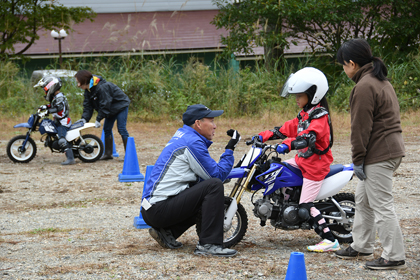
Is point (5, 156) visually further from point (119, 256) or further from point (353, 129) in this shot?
point (353, 129)

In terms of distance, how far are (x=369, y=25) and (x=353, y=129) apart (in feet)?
58.7

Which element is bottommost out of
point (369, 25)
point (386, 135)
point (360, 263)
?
point (360, 263)

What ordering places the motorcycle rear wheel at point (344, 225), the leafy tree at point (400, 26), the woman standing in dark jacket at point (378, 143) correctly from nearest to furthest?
1. the woman standing in dark jacket at point (378, 143)
2. the motorcycle rear wheel at point (344, 225)
3. the leafy tree at point (400, 26)

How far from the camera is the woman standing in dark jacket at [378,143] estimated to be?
419 cm

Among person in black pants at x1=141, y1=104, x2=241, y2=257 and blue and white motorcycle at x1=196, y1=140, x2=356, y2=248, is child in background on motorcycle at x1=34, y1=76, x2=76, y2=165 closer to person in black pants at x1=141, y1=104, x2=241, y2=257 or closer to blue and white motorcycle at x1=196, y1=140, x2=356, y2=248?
person in black pants at x1=141, y1=104, x2=241, y2=257

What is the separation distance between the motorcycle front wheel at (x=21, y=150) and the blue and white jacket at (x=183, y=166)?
6.61m

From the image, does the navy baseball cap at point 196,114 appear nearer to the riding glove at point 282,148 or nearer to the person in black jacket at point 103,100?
the riding glove at point 282,148

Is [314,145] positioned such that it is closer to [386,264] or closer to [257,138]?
[257,138]

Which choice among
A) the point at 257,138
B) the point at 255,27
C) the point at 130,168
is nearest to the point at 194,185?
the point at 257,138

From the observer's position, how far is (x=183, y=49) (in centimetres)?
2467

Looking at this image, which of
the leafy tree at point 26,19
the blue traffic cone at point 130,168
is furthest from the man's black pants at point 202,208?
the leafy tree at point 26,19

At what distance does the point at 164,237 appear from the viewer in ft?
16.2

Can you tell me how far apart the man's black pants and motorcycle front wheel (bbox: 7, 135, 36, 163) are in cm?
665

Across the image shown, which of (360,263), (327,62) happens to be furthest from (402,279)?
(327,62)
